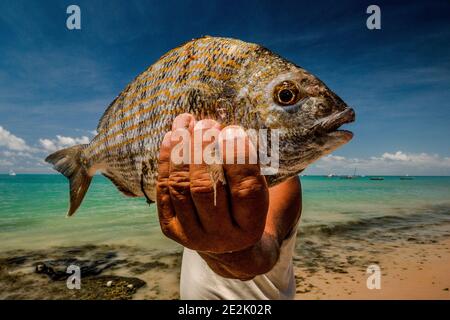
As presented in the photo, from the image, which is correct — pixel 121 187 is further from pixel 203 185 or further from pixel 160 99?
pixel 203 185

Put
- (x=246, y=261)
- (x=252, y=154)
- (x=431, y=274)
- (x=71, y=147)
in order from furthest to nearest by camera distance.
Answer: (x=431, y=274)
(x=71, y=147)
(x=246, y=261)
(x=252, y=154)

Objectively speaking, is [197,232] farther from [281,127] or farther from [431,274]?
[431,274]

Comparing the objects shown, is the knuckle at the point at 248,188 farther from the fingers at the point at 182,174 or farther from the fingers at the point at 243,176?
the fingers at the point at 182,174

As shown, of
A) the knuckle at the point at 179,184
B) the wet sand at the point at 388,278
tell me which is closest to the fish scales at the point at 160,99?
the knuckle at the point at 179,184

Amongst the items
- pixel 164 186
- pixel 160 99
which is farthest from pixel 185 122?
pixel 160 99

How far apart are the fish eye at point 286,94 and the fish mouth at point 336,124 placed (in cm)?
18

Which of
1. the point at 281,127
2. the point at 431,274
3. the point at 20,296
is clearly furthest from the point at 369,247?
the point at 281,127

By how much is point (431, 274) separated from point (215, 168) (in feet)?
32.4

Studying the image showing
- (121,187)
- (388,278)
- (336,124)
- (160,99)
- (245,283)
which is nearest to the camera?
(336,124)

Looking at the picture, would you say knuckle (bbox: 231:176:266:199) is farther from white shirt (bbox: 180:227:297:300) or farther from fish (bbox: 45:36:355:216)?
white shirt (bbox: 180:227:297:300)

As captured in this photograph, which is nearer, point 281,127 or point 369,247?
point 281,127

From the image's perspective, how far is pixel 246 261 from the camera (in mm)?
1907

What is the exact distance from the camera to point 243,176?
4.65 feet

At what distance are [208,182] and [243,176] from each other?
0.17 meters
